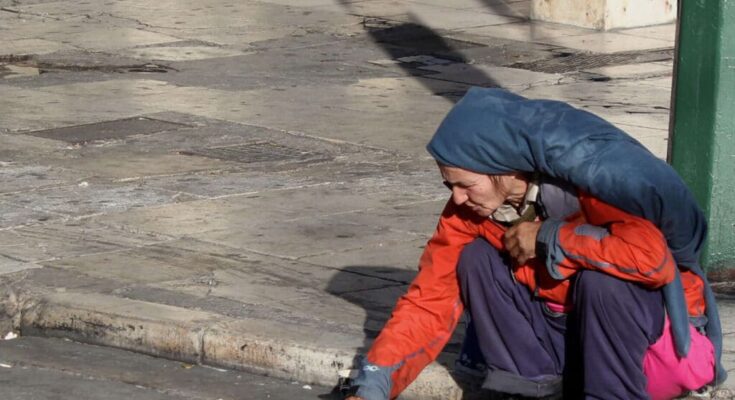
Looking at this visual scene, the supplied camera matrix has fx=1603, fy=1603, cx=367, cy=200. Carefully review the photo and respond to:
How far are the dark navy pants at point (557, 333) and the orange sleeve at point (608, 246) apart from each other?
55mm

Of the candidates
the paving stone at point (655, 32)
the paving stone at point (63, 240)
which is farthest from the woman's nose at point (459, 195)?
the paving stone at point (655, 32)

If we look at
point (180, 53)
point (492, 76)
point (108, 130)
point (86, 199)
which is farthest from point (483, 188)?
point (180, 53)

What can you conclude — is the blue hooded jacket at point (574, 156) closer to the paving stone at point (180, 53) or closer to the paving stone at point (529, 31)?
the paving stone at point (180, 53)

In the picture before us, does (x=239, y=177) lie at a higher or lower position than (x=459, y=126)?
lower

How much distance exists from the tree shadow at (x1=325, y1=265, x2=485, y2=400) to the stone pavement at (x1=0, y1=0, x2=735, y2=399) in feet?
0.05

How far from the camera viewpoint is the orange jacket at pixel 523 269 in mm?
4027

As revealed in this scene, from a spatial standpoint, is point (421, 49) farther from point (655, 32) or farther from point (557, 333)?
point (557, 333)

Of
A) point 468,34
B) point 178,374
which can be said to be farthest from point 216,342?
point 468,34

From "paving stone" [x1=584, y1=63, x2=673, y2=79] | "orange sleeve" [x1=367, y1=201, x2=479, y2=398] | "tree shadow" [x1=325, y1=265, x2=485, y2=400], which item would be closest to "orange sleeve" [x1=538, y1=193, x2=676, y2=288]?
"orange sleeve" [x1=367, y1=201, x2=479, y2=398]

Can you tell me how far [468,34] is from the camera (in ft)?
47.4

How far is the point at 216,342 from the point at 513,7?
11120mm

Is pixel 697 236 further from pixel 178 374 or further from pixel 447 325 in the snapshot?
pixel 178 374

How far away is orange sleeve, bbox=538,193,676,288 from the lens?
401 centimetres

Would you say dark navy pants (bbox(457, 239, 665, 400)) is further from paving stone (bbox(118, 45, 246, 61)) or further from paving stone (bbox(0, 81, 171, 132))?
paving stone (bbox(118, 45, 246, 61))
